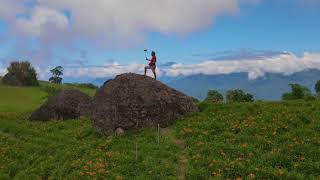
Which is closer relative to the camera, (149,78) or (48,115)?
(149,78)

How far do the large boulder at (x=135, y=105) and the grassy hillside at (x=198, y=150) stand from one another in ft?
3.38

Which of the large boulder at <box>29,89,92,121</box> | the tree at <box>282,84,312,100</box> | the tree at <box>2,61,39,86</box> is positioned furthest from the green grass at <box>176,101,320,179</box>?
the tree at <box>2,61,39,86</box>

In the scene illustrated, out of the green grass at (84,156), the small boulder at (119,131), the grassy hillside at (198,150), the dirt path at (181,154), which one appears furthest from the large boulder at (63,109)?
the dirt path at (181,154)

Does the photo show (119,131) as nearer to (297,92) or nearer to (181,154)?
(181,154)

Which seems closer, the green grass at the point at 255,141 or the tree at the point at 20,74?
the green grass at the point at 255,141

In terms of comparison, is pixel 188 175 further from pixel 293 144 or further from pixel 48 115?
pixel 48 115

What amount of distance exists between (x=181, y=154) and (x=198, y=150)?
100 cm

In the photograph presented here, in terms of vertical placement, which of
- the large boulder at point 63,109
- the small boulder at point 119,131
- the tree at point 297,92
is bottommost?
the small boulder at point 119,131

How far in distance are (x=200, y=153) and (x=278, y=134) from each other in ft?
16.7

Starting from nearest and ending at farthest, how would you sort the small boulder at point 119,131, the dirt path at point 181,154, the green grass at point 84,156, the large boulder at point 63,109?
the dirt path at point 181,154 → the green grass at point 84,156 → the small boulder at point 119,131 → the large boulder at point 63,109

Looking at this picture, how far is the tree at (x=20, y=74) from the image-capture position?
124m

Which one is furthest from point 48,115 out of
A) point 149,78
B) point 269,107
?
point 269,107

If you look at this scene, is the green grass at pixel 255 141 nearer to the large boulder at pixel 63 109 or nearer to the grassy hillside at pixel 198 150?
the grassy hillside at pixel 198 150

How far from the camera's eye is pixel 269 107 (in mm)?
30172
